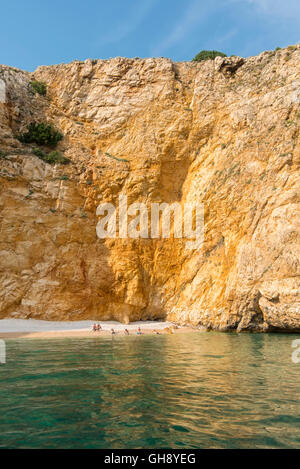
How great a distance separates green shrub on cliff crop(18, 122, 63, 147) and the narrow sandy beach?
54.3ft

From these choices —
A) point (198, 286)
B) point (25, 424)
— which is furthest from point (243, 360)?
point (198, 286)

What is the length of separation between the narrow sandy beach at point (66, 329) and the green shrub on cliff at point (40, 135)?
16562 millimetres

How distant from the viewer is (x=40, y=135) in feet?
101

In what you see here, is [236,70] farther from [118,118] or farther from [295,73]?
[118,118]

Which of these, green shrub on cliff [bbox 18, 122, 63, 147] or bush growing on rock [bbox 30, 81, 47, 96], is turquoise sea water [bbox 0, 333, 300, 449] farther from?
bush growing on rock [bbox 30, 81, 47, 96]

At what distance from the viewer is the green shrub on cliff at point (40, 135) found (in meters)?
30.6

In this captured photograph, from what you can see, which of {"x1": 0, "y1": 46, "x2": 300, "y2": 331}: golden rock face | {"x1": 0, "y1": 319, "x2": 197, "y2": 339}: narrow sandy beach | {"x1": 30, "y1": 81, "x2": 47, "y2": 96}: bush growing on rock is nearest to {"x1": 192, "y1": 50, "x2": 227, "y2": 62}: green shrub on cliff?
{"x1": 0, "y1": 46, "x2": 300, "y2": 331}: golden rock face

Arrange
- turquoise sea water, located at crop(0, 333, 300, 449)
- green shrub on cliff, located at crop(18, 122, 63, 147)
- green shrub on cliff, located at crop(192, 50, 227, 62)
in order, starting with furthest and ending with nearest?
green shrub on cliff, located at crop(192, 50, 227, 62) → green shrub on cliff, located at crop(18, 122, 63, 147) → turquoise sea water, located at crop(0, 333, 300, 449)

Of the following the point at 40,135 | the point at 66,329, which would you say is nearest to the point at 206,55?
the point at 40,135

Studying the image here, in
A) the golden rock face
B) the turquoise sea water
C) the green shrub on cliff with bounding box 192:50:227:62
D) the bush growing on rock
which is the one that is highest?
the green shrub on cliff with bounding box 192:50:227:62

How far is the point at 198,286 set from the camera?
2588 centimetres

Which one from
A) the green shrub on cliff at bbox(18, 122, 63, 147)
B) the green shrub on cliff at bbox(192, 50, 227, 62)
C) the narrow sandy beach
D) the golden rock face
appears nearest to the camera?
the narrow sandy beach

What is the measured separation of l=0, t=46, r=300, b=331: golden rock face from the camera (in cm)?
2289

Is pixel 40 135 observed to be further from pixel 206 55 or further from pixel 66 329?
pixel 206 55
